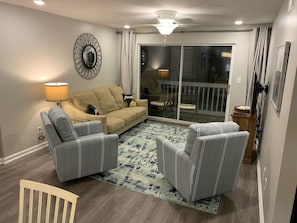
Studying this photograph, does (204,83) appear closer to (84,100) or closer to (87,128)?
(84,100)

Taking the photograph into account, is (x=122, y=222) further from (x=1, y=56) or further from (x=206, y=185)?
(x=1, y=56)

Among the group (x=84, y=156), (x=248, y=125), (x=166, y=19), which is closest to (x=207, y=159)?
(x=84, y=156)

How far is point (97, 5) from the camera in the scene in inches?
125

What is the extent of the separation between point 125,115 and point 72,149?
2133 mm

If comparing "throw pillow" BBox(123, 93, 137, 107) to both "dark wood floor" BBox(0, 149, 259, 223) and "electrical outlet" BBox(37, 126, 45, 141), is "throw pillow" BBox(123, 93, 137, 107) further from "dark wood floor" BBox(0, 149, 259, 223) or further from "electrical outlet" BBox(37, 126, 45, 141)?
"dark wood floor" BBox(0, 149, 259, 223)

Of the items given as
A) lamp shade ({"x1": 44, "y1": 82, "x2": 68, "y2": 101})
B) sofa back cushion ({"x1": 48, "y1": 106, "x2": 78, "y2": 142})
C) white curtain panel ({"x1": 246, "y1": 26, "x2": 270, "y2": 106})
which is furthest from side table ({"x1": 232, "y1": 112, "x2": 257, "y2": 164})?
lamp shade ({"x1": 44, "y1": 82, "x2": 68, "y2": 101})

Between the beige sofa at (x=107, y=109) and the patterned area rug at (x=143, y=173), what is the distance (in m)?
0.38

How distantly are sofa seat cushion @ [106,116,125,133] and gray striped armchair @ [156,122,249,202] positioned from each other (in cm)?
169

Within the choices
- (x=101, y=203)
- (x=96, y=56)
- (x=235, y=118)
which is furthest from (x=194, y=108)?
(x=101, y=203)

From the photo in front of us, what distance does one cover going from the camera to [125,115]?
4.86 meters

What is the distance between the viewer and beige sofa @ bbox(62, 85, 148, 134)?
4047 mm

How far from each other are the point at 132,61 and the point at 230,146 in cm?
424

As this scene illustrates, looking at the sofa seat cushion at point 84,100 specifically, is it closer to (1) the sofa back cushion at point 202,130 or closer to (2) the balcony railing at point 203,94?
(2) the balcony railing at point 203,94

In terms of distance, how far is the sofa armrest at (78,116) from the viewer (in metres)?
3.90
